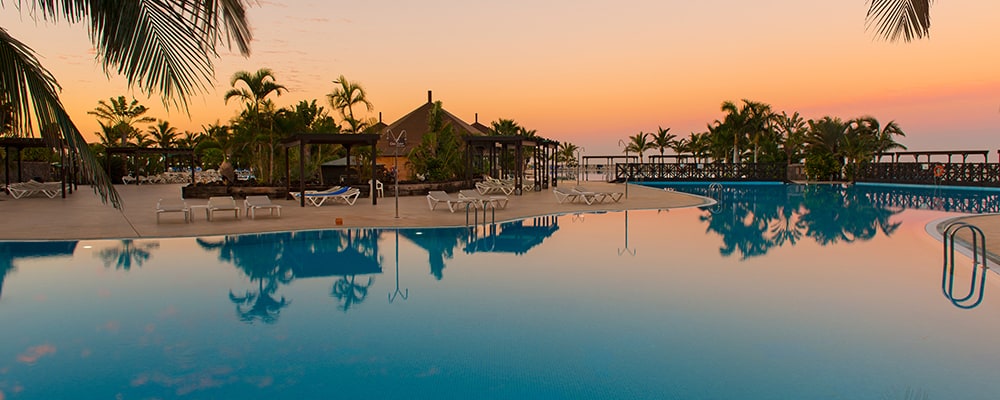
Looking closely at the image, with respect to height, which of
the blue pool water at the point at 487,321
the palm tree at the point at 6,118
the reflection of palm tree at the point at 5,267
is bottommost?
the blue pool water at the point at 487,321

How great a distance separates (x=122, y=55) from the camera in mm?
2979

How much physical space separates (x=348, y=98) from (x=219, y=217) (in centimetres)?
1204

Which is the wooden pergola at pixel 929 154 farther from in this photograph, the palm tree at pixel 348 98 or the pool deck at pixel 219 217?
the palm tree at pixel 348 98

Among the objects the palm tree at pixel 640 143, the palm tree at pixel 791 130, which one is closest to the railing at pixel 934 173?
the palm tree at pixel 791 130

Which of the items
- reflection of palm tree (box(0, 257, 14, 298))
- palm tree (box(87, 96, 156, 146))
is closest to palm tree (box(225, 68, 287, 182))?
reflection of palm tree (box(0, 257, 14, 298))

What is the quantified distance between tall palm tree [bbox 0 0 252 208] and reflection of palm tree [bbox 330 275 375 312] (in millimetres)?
3789

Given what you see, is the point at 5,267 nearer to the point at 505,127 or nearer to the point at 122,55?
the point at 122,55

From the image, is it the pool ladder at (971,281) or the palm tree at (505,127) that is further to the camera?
the palm tree at (505,127)

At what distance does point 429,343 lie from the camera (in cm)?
520

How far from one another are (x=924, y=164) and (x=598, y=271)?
99.7 ft

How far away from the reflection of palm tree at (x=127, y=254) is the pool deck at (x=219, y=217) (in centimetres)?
77

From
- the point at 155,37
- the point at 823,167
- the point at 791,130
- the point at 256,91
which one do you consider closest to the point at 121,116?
the point at 256,91

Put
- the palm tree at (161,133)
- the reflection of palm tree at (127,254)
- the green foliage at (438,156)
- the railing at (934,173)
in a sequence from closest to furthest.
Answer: the reflection of palm tree at (127,254), the green foliage at (438,156), the railing at (934,173), the palm tree at (161,133)

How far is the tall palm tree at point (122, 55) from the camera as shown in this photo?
113 inches
